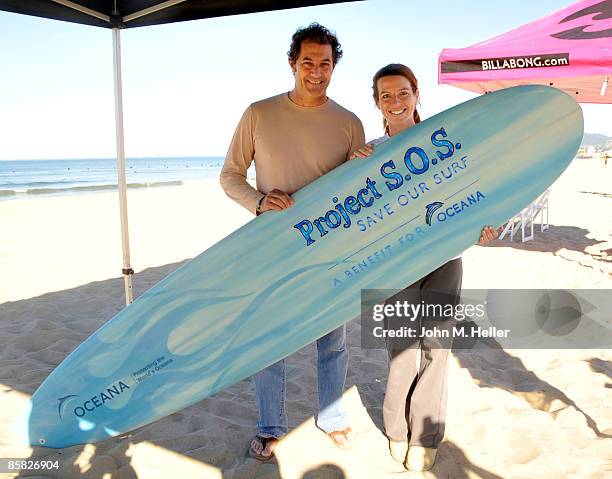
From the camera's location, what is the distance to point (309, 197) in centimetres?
176

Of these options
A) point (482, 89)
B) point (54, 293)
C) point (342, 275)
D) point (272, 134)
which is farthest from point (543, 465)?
point (482, 89)

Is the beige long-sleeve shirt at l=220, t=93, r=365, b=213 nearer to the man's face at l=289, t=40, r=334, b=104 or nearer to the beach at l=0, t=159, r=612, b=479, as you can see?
the man's face at l=289, t=40, r=334, b=104

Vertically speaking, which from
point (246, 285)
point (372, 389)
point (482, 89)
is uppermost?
point (482, 89)

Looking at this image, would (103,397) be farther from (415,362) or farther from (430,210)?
(430,210)

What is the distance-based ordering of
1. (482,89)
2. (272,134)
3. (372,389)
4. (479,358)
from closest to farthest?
(272,134)
(372,389)
(479,358)
(482,89)

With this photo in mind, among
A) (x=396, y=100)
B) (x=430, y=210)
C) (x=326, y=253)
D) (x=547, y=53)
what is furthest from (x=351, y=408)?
(x=547, y=53)

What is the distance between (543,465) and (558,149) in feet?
4.16

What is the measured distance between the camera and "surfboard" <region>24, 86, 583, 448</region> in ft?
5.86

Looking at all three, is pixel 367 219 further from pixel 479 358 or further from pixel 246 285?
pixel 479 358

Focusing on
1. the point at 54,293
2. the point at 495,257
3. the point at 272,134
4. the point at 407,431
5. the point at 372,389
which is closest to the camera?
the point at 272,134

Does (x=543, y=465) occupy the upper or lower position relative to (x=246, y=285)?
lower

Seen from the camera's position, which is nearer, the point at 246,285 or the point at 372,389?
the point at 246,285

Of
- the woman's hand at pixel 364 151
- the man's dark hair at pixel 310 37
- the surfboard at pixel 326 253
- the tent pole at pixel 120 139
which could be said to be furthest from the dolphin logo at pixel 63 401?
the man's dark hair at pixel 310 37

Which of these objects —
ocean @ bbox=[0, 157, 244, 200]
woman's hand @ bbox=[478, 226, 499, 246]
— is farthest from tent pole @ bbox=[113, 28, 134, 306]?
ocean @ bbox=[0, 157, 244, 200]
